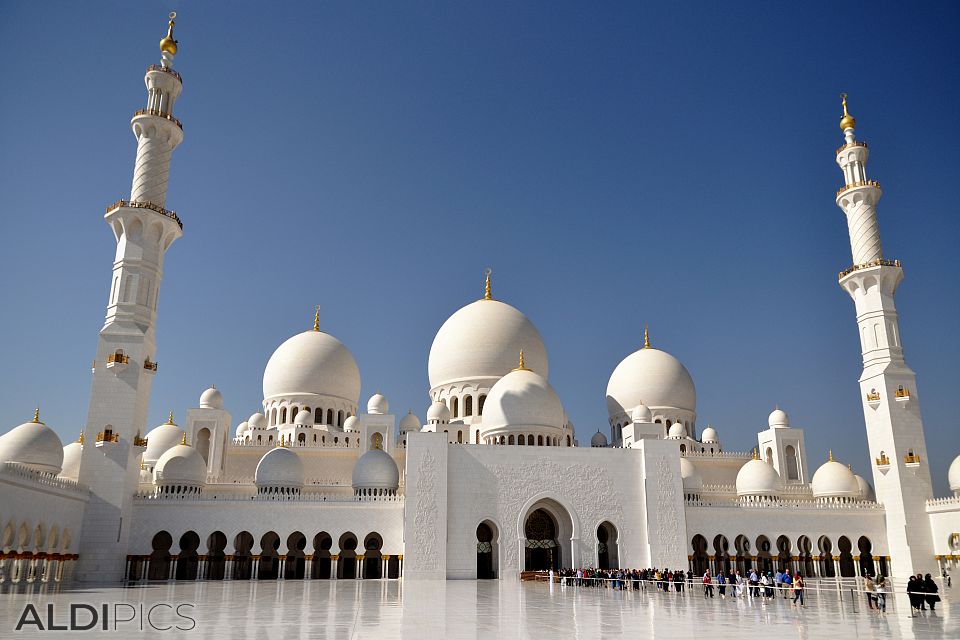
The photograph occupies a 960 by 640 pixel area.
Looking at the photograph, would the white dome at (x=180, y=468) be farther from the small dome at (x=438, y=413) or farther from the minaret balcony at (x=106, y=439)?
the small dome at (x=438, y=413)

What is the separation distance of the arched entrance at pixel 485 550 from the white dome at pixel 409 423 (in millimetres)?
6958

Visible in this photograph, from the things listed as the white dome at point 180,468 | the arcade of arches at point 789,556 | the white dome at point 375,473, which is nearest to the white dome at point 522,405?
the white dome at point 375,473

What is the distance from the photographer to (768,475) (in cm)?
2667

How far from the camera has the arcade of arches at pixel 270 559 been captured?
72.9 feet

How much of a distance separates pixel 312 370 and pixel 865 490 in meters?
A: 22.6

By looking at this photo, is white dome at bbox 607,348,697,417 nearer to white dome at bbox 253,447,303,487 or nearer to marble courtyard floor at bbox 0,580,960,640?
white dome at bbox 253,447,303,487

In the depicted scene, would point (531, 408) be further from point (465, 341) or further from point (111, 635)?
point (111, 635)

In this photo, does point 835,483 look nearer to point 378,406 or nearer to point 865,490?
point 865,490

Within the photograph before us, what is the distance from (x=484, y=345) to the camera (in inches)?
1121

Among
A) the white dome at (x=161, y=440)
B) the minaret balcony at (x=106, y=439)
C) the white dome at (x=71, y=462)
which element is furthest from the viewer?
the white dome at (x=161, y=440)

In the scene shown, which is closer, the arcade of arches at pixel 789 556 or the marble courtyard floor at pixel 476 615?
the marble courtyard floor at pixel 476 615

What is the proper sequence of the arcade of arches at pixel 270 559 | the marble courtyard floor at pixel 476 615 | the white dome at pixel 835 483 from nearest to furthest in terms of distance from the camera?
the marble courtyard floor at pixel 476 615 < the arcade of arches at pixel 270 559 < the white dome at pixel 835 483

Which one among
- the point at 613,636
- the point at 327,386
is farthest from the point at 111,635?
the point at 327,386

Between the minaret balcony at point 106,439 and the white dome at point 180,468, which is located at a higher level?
the minaret balcony at point 106,439
